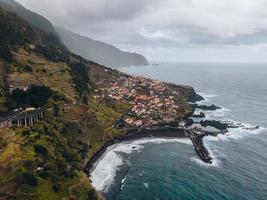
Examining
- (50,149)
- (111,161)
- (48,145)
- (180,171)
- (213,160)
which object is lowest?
(111,161)

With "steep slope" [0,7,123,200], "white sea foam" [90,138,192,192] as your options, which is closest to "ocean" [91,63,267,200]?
"white sea foam" [90,138,192,192]

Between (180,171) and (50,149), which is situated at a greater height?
(50,149)

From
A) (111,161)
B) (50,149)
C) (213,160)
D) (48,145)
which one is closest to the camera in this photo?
(50,149)

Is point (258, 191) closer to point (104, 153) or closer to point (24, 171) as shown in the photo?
point (104, 153)

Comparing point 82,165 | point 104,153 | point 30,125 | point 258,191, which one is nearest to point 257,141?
point 258,191

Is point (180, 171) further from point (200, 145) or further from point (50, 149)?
point (50, 149)

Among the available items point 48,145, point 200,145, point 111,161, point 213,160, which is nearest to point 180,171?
point 213,160

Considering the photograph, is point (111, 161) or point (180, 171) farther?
point (111, 161)

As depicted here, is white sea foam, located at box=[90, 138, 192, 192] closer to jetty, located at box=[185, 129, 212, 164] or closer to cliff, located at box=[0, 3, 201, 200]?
jetty, located at box=[185, 129, 212, 164]
